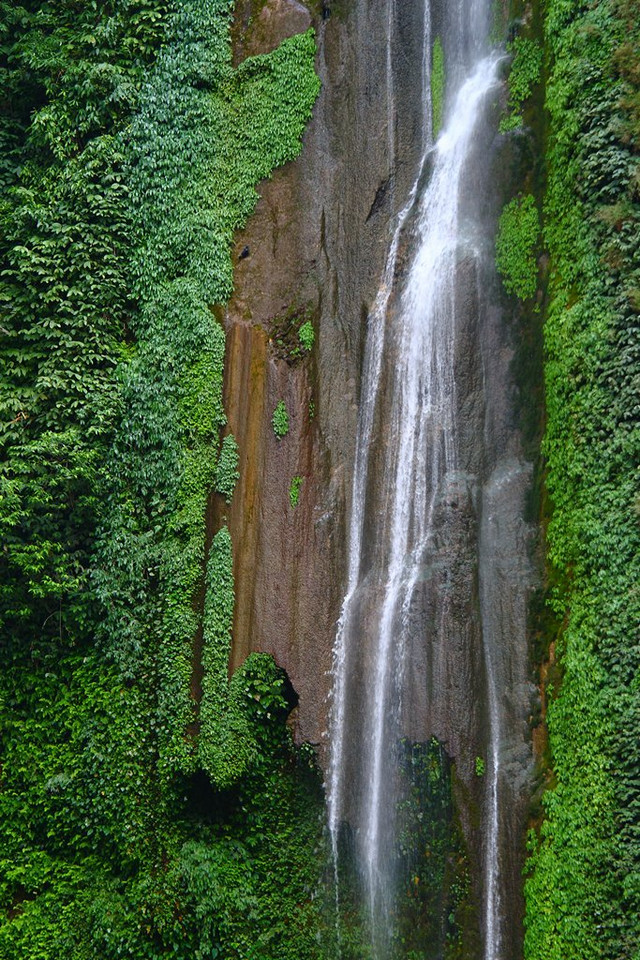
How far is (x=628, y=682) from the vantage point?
809 centimetres

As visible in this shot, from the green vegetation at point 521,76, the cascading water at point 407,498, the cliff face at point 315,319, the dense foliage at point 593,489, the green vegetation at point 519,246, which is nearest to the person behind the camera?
the dense foliage at point 593,489

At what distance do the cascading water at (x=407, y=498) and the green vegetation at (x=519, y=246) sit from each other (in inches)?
12.8

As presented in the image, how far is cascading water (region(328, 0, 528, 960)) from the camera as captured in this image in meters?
9.72

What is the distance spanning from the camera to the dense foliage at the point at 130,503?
33.8 feet

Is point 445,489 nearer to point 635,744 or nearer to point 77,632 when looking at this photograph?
point 635,744

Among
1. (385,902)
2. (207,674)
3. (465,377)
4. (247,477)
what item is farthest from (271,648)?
(465,377)

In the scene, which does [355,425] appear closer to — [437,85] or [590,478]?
[590,478]

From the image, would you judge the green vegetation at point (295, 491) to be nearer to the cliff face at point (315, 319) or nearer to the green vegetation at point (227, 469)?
the cliff face at point (315, 319)

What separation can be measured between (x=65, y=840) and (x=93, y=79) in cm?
1061

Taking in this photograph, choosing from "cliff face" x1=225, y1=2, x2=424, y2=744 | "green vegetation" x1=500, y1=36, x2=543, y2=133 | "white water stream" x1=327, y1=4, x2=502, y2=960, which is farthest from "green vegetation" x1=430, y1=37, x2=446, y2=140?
"green vegetation" x1=500, y1=36, x2=543, y2=133

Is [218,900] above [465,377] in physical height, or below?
below

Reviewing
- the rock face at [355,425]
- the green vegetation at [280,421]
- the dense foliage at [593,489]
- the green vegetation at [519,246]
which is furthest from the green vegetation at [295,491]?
the green vegetation at [519,246]

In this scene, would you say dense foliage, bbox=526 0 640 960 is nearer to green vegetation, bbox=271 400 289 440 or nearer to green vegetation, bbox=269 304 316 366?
green vegetation, bbox=269 304 316 366

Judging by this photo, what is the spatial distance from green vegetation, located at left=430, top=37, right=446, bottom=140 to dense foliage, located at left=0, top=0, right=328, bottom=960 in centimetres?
180
